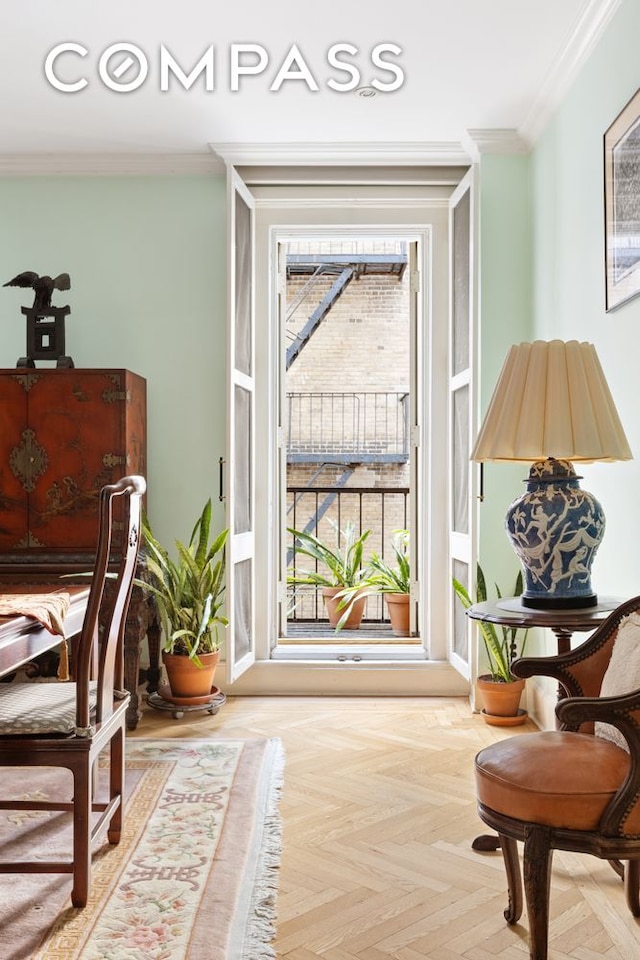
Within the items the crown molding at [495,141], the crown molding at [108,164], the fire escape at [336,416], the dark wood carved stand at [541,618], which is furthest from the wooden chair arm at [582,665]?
the fire escape at [336,416]

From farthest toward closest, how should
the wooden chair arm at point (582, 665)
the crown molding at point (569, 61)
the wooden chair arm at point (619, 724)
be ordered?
the crown molding at point (569, 61) → the wooden chair arm at point (582, 665) → the wooden chair arm at point (619, 724)

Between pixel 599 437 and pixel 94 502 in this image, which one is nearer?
pixel 599 437

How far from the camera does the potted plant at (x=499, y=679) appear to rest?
3.81 metres

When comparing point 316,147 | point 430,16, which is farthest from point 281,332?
point 430,16

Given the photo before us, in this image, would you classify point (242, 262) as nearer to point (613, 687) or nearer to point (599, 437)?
point (599, 437)

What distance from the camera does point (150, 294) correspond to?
4461 mm

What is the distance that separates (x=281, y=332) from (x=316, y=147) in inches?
39.6

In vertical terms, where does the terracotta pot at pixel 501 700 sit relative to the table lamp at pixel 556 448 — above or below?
below

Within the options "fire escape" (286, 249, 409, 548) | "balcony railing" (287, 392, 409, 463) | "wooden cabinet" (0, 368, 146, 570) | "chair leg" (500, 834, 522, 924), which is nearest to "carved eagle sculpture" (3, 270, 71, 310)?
"wooden cabinet" (0, 368, 146, 570)

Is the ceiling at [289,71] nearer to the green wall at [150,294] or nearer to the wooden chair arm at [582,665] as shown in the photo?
the green wall at [150,294]

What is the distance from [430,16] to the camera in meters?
3.08

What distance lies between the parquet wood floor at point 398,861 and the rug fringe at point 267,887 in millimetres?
29

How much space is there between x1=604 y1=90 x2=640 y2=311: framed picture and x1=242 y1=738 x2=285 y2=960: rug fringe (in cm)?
201

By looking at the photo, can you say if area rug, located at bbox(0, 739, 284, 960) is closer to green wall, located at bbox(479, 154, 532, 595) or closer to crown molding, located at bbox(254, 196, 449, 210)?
green wall, located at bbox(479, 154, 532, 595)
